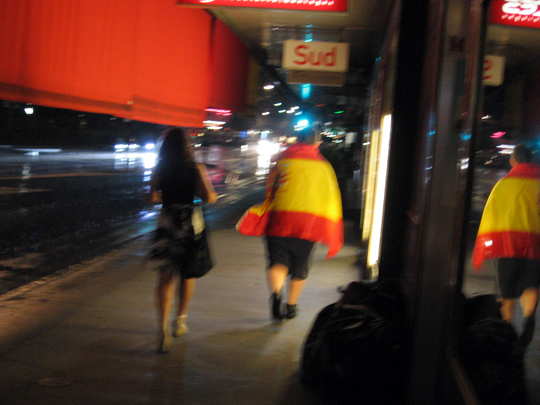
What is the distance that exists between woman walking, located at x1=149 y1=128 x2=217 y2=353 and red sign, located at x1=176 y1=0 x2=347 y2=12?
5.90 feet

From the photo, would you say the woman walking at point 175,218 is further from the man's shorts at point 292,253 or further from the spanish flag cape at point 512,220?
the spanish flag cape at point 512,220

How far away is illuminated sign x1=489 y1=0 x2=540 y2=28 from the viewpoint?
2.32 m

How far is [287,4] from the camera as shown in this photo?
5.77 metres

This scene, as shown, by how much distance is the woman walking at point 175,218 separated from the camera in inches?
176

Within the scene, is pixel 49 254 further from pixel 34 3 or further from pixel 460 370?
pixel 460 370

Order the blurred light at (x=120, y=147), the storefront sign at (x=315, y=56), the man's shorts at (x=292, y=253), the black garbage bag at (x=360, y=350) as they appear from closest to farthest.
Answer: the black garbage bag at (x=360, y=350), the man's shorts at (x=292, y=253), the storefront sign at (x=315, y=56), the blurred light at (x=120, y=147)

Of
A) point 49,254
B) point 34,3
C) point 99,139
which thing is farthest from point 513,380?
point 99,139

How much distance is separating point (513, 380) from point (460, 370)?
0.42 metres

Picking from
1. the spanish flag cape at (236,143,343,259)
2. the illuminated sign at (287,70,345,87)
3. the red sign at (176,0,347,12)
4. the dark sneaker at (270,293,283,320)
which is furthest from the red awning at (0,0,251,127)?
the dark sneaker at (270,293,283,320)

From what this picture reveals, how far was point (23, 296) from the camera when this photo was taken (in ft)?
19.7

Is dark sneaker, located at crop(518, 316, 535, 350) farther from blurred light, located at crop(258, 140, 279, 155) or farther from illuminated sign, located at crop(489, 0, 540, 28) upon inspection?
blurred light, located at crop(258, 140, 279, 155)

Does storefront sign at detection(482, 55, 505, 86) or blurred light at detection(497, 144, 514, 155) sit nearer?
blurred light at detection(497, 144, 514, 155)

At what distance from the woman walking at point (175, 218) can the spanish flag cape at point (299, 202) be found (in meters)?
0.78

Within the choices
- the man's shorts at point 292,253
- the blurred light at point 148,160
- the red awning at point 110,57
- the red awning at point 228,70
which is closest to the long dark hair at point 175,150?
the man's shorts at point 292,253
